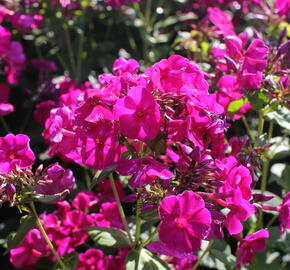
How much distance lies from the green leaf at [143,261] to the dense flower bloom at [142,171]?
376mm

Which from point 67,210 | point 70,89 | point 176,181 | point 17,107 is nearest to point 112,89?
point 176,181

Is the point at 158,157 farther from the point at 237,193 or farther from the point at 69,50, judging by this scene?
the point at 69,50

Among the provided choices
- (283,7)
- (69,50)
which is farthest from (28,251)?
(283,7)

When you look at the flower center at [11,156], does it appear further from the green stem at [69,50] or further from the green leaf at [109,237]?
the green stem at [69,50]

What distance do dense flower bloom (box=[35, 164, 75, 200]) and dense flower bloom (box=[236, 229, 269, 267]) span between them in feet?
1.74

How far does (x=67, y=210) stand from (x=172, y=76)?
74 centimetres

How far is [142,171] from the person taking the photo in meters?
1.15

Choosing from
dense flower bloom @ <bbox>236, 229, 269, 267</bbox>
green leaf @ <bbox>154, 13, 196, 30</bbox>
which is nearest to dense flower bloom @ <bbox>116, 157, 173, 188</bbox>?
dense flower bloom @ <bbox>236, 229, 269, 267</bbox>

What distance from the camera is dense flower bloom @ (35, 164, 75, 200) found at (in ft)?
4.14

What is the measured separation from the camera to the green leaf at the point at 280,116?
1624mm

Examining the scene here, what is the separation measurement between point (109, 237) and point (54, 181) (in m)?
0.36

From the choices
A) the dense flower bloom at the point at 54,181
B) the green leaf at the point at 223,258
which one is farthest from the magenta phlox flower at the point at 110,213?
the dense flower bloom at the point at 54,181

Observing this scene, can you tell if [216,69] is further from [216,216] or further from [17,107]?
[17,107]

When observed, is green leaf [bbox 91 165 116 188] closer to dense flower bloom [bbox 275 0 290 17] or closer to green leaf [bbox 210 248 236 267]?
green leaf [bbox 210 248 236 267]
